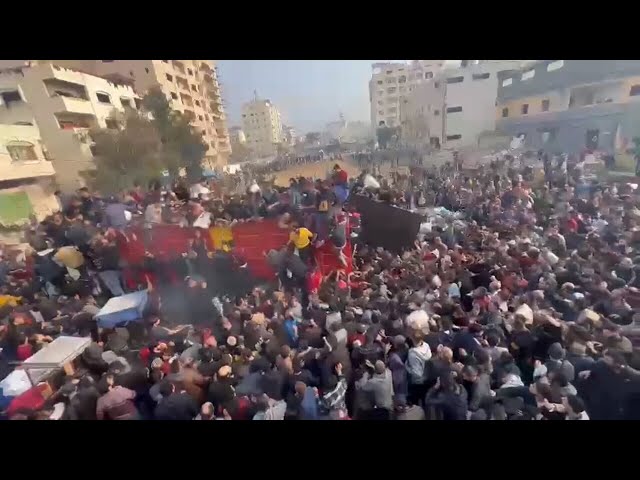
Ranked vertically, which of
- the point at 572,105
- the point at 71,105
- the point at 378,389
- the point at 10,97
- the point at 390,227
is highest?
the point at 10,97

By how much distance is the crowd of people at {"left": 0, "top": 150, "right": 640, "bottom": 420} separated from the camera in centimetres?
210

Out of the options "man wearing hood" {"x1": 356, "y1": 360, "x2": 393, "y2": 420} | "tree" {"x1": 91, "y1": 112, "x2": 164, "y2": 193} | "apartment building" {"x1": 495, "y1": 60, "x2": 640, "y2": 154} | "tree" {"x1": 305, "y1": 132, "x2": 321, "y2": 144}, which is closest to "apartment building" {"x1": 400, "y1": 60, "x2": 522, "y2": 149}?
"apartment building" {"x1": 495, "y1": 60, "x2": 640, "y2": 154}

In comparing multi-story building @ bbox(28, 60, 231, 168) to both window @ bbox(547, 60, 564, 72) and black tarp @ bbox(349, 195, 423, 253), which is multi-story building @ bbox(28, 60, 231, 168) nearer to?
black tarp @ bbox(349, 195, 423, 253)

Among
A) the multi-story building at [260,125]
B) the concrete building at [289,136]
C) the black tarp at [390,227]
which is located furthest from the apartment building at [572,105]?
the multi-story building at [260,125]

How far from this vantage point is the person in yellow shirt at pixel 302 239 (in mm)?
2656

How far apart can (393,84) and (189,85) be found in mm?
1451

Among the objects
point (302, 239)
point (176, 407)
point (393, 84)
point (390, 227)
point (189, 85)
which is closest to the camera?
point (176, 407)

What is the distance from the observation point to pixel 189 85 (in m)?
2.30

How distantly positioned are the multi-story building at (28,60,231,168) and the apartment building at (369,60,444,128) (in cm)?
112

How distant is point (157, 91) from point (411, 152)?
1.94 m

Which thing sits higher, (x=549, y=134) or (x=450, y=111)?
(x=450, y=111)

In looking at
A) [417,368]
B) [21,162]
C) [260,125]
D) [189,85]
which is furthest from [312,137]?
[21,162]

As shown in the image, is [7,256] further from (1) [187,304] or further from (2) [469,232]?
(2) [469,232]

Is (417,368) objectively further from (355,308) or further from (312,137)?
(312,137)
